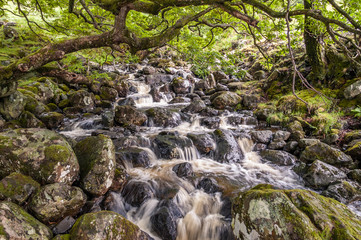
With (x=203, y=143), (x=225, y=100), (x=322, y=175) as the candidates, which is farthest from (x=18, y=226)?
(x=225, y=100)

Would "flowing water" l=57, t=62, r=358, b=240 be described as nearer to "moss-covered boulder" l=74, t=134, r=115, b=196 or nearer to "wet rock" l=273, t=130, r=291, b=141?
"moss-covered boulder" l=74, t=134, r=115, b=196

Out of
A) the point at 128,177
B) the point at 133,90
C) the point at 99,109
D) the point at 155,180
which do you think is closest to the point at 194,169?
the point at 155,180

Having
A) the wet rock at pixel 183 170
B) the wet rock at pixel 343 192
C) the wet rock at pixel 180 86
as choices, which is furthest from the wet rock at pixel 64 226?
the wet rock at pixel 180 86

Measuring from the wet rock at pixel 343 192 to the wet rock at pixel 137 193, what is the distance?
14.8 feet

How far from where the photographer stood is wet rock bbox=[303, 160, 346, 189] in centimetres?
545

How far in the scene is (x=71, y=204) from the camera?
12.4 ft

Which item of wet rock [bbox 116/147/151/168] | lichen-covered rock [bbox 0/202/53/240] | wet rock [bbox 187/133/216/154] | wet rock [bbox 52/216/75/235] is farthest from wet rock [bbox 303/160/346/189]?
lichen-covered rock [bbox 0/202/53/240]

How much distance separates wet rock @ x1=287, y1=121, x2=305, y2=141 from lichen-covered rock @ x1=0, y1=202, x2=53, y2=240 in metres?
8.55

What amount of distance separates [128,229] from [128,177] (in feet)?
7.99

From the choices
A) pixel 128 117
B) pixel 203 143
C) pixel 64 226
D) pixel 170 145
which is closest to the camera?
pixel 64 226

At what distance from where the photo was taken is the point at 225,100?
12.7 m

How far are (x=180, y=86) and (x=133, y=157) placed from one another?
10708 mm

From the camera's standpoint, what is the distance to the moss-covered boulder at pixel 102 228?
2.92 metres

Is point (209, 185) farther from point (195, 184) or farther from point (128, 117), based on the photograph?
point (128, 117)
